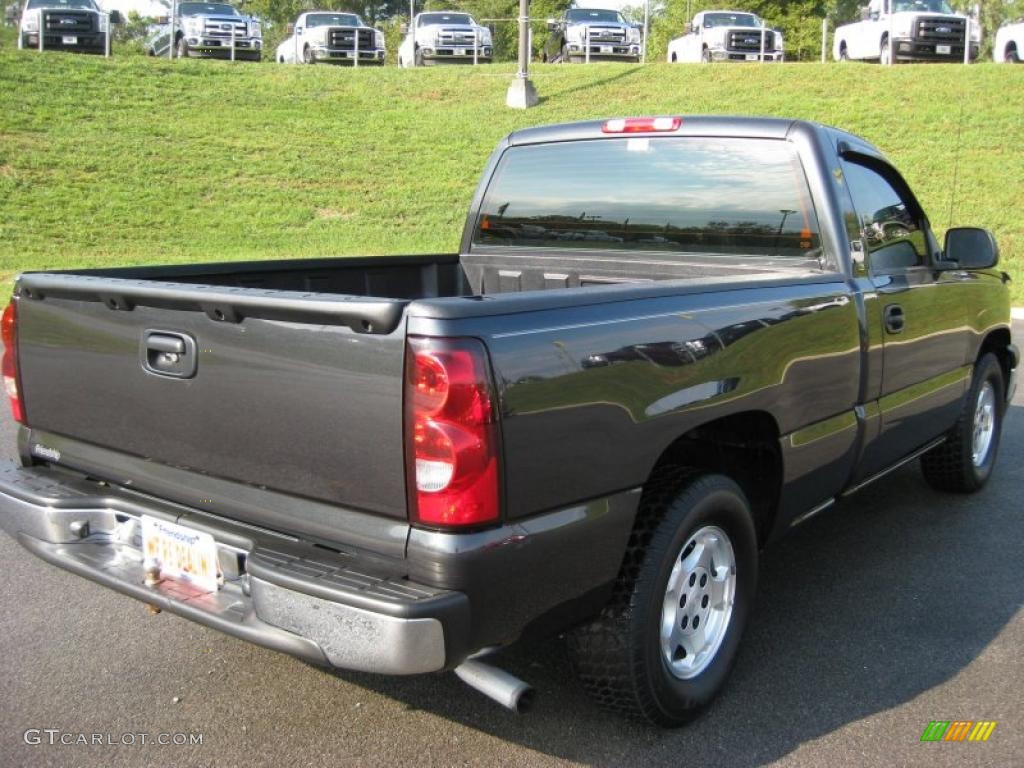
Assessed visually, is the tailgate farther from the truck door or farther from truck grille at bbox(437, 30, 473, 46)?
truck grille at bbox(437, 30, 473, 46)

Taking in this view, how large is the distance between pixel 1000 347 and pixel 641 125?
2.63m

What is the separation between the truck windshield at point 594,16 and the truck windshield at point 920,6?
762 cm

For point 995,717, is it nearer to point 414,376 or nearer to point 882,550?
point 882,550

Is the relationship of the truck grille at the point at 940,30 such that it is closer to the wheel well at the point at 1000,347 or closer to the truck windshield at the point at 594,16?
the truck windshield at the point at 594,16

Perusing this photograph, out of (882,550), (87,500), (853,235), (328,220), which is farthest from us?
(328,220)

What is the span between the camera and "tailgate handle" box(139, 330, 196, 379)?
2770 millimetres

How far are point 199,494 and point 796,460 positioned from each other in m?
2.01

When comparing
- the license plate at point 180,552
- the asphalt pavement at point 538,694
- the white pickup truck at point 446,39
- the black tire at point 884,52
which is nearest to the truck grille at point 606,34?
the white pickup truck at point 446,39

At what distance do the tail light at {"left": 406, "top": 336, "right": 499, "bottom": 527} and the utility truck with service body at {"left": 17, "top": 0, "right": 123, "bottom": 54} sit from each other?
83.3ft

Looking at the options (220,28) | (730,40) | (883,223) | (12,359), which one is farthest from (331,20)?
(12,359)

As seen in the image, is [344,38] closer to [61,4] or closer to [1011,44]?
[61,4]

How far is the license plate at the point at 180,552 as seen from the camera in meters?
2.78

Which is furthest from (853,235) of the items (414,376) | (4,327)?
(4,327)

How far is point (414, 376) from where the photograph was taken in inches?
93.3
